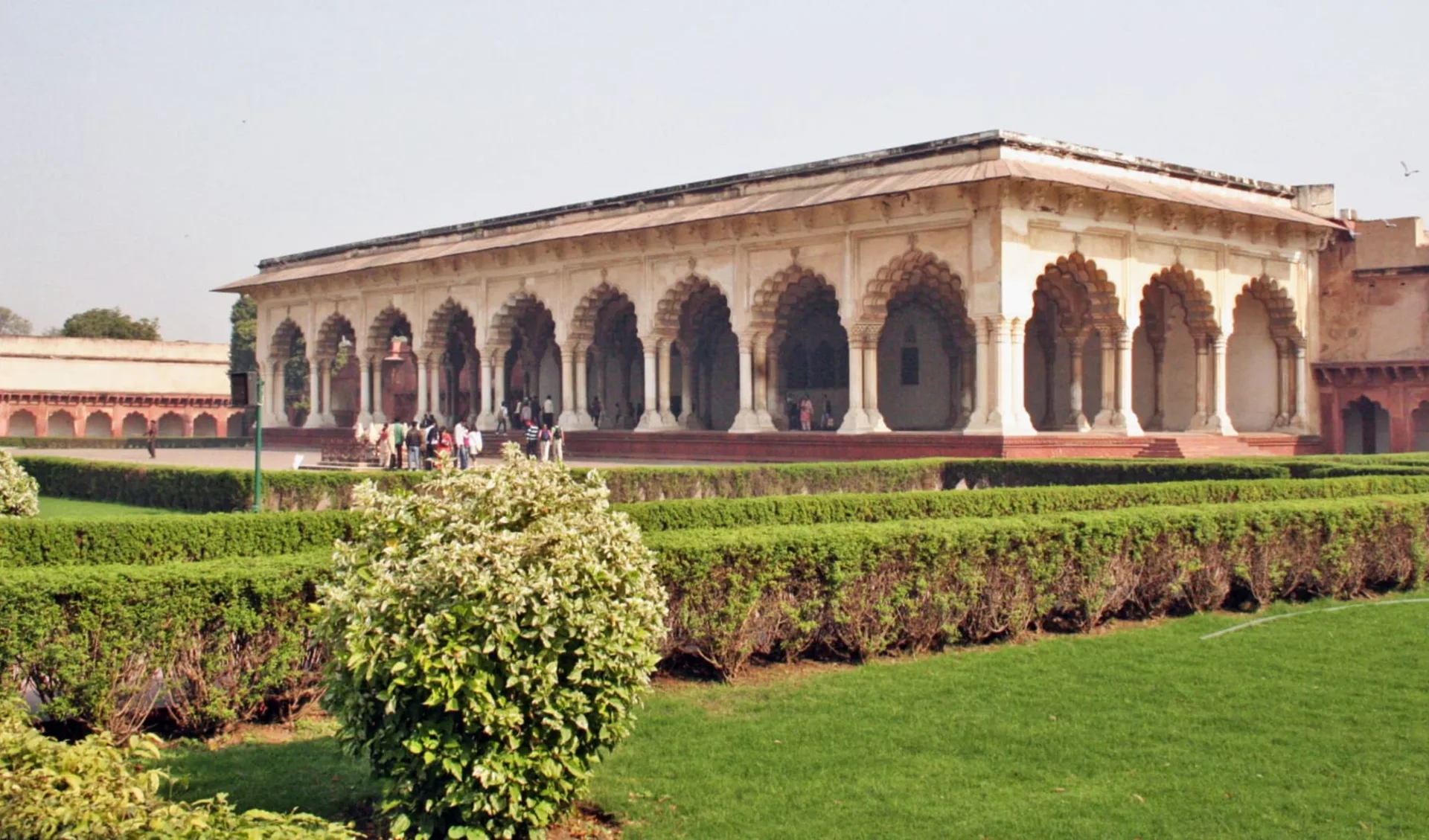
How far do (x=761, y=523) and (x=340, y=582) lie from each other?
194 inches

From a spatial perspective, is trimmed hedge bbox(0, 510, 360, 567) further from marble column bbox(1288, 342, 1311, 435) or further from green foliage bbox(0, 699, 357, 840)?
marble column bbox(1288, 342, 1311, 435)

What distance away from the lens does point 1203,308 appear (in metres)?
20.6

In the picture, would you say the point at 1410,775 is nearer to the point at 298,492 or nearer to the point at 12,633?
the point at 12,633

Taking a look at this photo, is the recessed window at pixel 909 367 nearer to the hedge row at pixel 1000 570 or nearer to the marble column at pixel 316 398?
the marble column at pixel 316 398

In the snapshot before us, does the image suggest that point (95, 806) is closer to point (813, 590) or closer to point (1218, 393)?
point (813, 590)

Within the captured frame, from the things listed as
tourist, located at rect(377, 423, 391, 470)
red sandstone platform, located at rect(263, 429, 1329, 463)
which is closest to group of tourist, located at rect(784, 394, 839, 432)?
red sandstone platform, located at rect(263, 429, 1329, 463)

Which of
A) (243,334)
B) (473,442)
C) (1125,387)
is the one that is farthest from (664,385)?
(243,334)

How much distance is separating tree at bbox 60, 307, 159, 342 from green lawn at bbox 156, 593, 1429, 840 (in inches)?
2365

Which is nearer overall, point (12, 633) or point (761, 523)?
point (12, 633)

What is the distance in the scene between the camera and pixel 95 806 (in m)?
2.71

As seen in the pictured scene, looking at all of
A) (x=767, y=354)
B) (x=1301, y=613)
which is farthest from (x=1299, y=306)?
(x=1301, y=613)

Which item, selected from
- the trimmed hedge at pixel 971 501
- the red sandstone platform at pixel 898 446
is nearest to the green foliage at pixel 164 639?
the trimmed hedge at pixel 971 501

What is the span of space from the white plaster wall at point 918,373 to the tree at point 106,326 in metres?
44.7

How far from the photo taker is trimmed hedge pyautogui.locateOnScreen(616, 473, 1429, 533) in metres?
8.62
